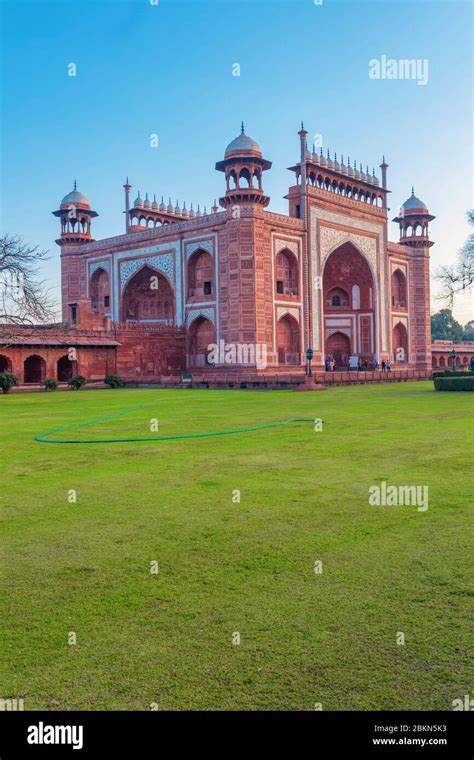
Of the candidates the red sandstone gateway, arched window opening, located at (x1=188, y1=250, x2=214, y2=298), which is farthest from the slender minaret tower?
arched window opening, located at (x1=188, y1=250, x2=214, y2=298)

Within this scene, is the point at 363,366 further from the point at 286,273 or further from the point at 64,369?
the point at 64,369

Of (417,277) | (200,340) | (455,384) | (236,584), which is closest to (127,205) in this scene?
(200,340)

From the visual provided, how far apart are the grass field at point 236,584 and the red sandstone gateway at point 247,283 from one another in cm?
1946

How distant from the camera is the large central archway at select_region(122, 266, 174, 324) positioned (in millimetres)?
38000

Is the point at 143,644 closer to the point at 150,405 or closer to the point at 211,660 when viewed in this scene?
the point at 211,660

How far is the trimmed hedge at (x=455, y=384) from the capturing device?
1839 cm

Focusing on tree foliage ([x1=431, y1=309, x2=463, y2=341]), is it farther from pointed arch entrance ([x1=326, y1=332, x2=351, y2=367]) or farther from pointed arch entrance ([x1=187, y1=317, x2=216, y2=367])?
pointed arch entrance ([x1=187, y1=317, x2=216, y2=367])

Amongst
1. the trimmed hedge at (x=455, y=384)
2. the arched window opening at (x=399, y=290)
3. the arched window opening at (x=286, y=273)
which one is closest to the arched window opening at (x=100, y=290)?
the arched window opening at (x=286, y=273)

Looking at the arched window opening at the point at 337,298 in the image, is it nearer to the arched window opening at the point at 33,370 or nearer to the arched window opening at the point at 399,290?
the arched window opening at the point at 399,290

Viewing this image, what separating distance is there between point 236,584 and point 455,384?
16445 millimetres

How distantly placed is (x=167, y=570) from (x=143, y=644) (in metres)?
0.85

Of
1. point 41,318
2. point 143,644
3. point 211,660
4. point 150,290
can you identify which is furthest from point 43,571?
point 150,290

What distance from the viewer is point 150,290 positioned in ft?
128

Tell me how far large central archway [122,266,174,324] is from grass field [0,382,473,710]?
104 feet
